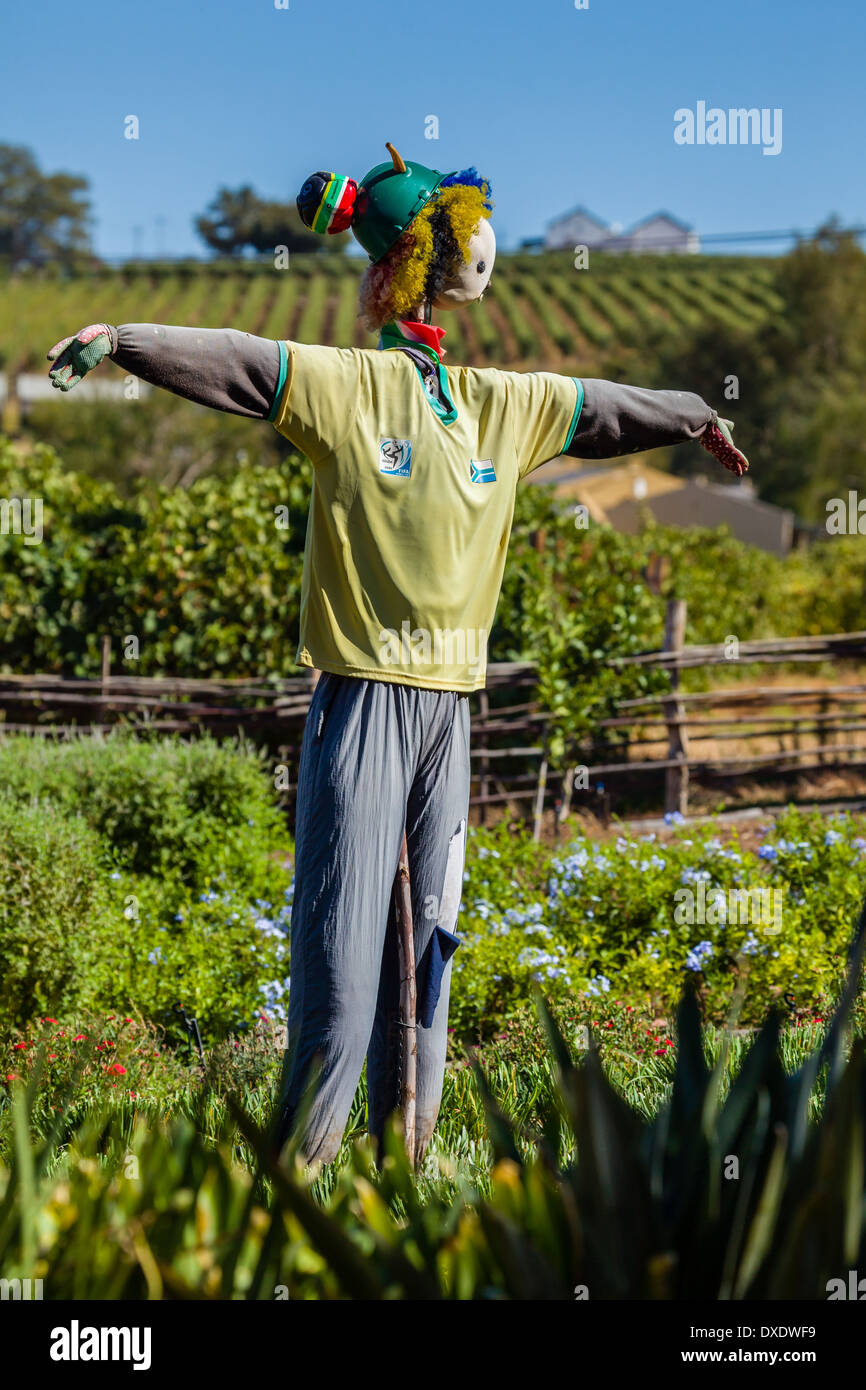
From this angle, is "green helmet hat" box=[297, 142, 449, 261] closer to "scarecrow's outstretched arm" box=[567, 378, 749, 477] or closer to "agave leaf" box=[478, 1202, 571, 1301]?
"scarecrow's outstretched arm" box=[567, 378, 749, 477]

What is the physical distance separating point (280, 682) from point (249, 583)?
1029 mm

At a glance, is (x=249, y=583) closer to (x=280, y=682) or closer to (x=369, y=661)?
(x=280, y=682)

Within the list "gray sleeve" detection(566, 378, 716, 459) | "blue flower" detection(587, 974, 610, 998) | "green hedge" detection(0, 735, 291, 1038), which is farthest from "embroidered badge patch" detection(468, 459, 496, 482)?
"green hedge" detection(0, 735, 291, 1038)

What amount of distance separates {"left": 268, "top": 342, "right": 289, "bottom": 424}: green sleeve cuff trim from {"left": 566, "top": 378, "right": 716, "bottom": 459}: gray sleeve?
2.30 feet

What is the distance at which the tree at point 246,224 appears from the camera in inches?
3122

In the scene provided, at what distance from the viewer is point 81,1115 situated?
3.06 meters

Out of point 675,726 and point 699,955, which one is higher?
point 675,726

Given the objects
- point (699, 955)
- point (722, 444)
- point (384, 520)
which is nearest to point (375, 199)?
point (384, 520)

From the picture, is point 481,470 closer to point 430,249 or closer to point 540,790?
point 430,249

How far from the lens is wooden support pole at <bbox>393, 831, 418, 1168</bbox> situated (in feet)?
8.08

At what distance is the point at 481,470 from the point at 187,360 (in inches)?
25.8

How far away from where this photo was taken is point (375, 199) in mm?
2494
